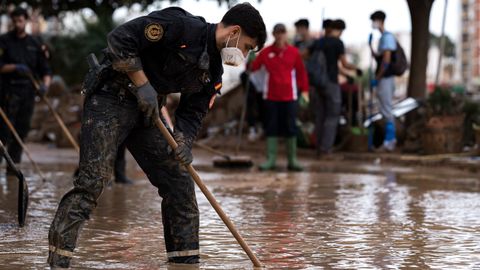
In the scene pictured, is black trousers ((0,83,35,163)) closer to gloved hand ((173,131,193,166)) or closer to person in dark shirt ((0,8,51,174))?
person in dark shirt ((0,8,51,174))

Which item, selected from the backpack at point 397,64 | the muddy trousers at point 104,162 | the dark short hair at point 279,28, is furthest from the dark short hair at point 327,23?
the muddy trousers at point 104,162

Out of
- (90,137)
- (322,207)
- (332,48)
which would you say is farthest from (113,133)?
(332,48)

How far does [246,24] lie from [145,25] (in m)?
0.53

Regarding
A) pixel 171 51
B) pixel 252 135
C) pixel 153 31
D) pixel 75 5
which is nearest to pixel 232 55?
pixel 171 51

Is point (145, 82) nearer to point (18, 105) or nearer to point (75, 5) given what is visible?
point (18, 105)

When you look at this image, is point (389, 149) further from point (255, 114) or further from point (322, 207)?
point (322, 207)

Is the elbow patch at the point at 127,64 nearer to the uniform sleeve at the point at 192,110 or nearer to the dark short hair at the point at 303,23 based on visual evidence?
the uniform sleeve at the point at 192,110

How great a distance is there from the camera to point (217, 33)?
19.4 ft

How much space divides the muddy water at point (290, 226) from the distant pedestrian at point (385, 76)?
13.0ft

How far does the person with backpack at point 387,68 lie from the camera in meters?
16.0

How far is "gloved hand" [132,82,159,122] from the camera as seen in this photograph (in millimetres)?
5742

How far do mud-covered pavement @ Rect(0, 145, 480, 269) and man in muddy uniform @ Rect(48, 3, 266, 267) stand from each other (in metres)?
0.50

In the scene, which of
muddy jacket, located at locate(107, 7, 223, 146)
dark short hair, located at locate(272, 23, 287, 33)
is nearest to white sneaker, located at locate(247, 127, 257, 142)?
dark short hair, located at locate(272, 23, 287, 33)

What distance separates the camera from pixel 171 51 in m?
5.87
